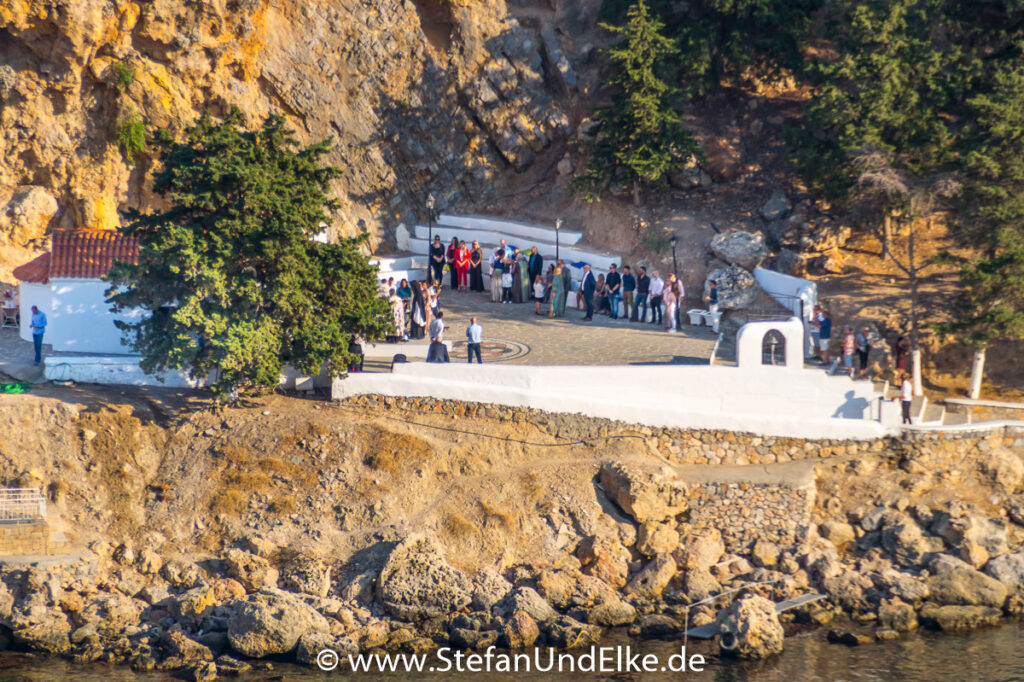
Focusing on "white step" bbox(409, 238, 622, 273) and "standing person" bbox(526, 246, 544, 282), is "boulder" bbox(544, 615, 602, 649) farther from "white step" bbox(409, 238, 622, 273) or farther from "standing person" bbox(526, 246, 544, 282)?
"white step" bbox(409, 238, 622, 273)

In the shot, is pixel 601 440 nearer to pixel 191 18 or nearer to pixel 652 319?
pixel 652 319

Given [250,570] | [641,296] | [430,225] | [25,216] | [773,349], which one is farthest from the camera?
[430,225]

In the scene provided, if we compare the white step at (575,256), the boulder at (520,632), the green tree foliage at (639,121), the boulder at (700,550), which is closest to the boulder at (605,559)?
the boulder at (700,550)

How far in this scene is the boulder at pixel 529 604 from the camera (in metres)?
20.8

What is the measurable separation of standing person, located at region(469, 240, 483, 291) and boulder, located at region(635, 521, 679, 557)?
1105 centimetres

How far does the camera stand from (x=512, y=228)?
34156 mm

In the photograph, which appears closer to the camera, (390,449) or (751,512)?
(751,512)

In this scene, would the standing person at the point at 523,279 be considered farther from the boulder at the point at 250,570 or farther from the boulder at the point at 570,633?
the boulder at the point at 570,633

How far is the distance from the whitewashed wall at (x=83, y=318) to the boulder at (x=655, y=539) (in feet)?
40.3

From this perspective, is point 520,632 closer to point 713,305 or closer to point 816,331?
point 713,305

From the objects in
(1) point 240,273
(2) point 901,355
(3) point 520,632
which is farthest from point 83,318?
(2) point 901,355

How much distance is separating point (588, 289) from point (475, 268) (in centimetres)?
388

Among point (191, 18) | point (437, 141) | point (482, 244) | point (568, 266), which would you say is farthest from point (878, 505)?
point (191, 18)

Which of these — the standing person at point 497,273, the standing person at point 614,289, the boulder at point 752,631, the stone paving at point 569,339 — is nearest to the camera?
the boulder at point 752,631
